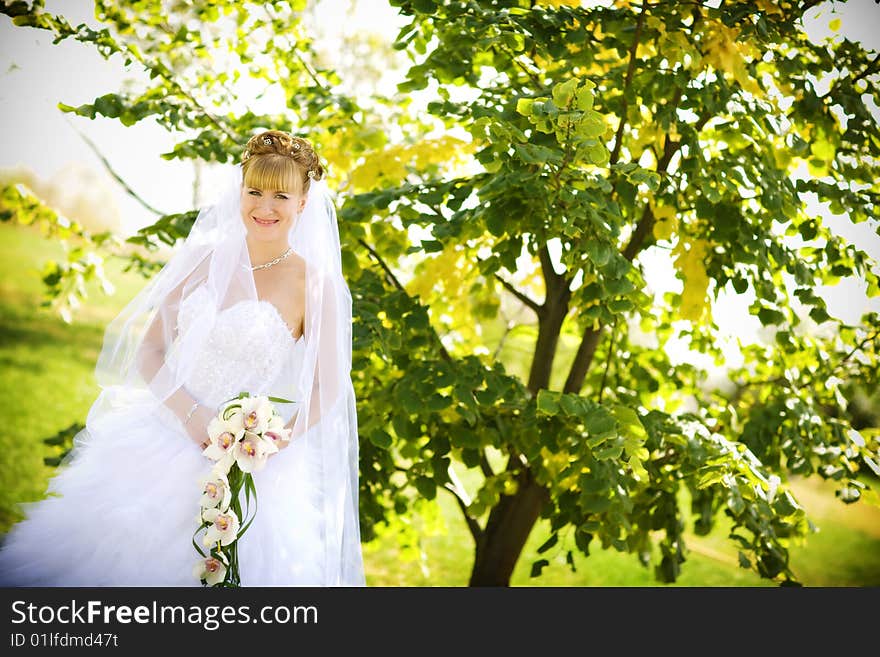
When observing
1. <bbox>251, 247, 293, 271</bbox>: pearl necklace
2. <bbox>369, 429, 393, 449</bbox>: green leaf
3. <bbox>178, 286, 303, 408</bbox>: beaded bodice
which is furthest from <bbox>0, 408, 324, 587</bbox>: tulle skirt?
<bbox>251, 247, 293, 271</bbox>: pearl necklace

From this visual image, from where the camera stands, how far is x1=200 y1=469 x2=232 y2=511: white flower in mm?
A: 1709

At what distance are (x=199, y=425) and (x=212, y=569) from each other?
17.4 inches

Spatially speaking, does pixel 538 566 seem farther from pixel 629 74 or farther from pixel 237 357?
pixel 629 74

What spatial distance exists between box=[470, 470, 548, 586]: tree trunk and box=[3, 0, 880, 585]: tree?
0.4 inches

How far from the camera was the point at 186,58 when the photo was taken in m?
3.41

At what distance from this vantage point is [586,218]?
2.05 meters

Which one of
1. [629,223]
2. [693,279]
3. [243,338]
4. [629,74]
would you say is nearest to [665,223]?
[693,279]

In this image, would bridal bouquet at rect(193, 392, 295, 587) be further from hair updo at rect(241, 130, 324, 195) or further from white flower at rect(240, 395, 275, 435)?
hair updo at rect(241, 130, 324, 195)

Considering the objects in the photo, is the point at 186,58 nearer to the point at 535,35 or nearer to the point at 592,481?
the point at 535,35

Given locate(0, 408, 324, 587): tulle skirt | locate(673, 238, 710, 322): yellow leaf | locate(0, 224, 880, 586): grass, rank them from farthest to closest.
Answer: locate(0, 224, 880, 586): grass
locate(673, 238, 710, 322): yellow leaf
locate(0, 408, 324, 587): tulle skirt

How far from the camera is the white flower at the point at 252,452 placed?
5.55ft

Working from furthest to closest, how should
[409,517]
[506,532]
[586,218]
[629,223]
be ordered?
[409,517] < [506,532] < [629,223] < [586,218]
